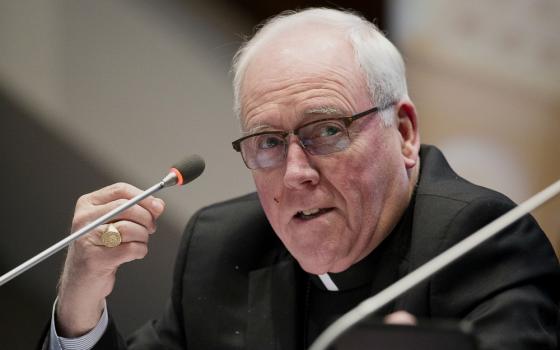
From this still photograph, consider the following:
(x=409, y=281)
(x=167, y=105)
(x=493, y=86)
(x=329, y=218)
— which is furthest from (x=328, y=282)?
(x=167, y=105)

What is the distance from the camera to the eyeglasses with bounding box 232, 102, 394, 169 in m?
2.01

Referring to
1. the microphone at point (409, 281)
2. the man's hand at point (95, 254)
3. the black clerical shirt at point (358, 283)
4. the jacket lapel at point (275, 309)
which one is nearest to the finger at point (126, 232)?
the man's hand at point (95, 254)

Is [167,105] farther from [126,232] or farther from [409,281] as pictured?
[409,281]

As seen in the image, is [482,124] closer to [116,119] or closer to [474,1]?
[474,1]

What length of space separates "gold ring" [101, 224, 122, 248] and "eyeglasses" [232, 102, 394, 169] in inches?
14.7

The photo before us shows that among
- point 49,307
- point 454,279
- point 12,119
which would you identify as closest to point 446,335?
point 454,279

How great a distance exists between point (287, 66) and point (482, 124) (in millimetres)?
1276

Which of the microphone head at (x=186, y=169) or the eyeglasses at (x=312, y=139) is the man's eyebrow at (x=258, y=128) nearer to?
the eyeglasses at (x=312, y=139)

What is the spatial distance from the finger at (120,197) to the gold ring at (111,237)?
0.22 feet

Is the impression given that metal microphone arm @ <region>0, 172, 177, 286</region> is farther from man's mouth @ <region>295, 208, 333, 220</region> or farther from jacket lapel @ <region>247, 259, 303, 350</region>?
jacket lapel @ <region>247, 259, 303, 350</region>

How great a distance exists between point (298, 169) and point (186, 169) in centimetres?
25

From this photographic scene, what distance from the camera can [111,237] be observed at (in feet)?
→ 6.81

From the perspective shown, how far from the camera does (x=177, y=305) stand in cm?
239

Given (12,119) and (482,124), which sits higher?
(12,119)
